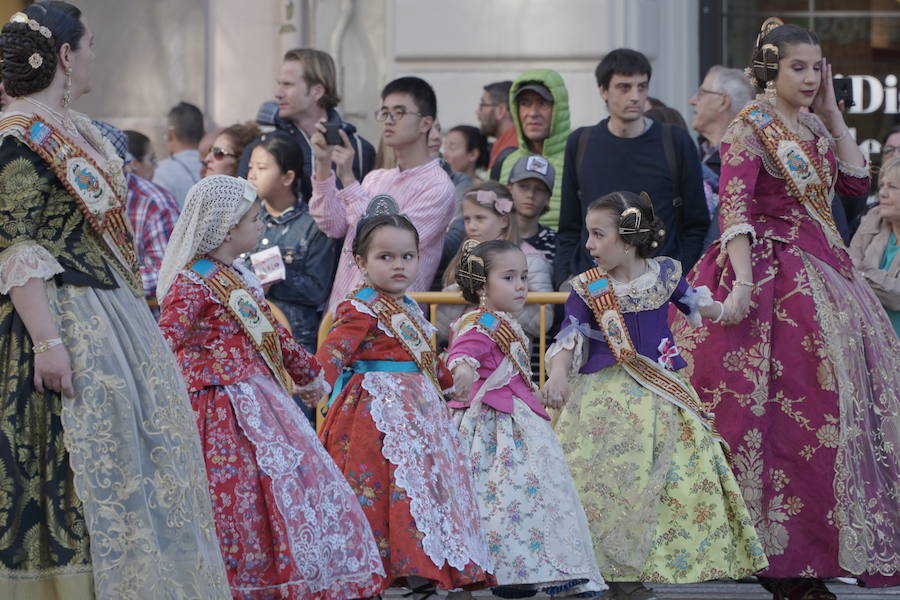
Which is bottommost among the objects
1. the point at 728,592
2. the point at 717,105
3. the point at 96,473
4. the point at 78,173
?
the point at 728,592

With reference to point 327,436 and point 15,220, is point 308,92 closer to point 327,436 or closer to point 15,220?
point 327,436

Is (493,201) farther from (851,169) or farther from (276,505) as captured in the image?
(276,505)

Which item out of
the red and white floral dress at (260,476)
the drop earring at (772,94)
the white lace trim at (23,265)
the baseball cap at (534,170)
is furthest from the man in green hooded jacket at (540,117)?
the white lace trim at (23,265)

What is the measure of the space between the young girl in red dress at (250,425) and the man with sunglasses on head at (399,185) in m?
1.86

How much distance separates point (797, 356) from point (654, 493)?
79 centimetres

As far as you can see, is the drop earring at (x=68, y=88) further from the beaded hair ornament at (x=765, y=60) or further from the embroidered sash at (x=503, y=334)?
the beaded hair ornament at (x=765, y=60)

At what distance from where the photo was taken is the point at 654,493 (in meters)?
6.32

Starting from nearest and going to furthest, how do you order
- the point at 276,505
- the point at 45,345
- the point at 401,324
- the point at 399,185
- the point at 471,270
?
the point at 45,345 < the point at 276,505 < the point at 401,324 < the point at 471,270 < the point at 399,185

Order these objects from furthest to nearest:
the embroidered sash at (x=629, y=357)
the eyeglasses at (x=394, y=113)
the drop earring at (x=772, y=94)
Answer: the eyeglasses at (x=394, y=113) → the drop earring at (x=772, y=94) → the embroidered sash at (x=629, y=357)

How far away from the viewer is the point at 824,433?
21.4 feet

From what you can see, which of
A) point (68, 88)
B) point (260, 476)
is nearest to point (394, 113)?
point (260, 476)

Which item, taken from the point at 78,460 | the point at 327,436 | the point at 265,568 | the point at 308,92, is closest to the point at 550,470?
the point at 327,436

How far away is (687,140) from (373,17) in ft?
13.5

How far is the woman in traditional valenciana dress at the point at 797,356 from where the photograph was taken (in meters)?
6.49
